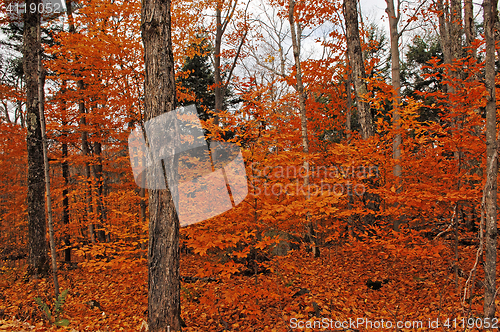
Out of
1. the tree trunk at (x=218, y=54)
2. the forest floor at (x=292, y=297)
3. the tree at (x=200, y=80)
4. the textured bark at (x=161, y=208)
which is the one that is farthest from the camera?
the tree at (x=200, y=80)

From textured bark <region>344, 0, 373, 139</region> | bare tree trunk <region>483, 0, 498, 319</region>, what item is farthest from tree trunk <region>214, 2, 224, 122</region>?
bare tree trunk <region>483, 0, 498, 319</region>

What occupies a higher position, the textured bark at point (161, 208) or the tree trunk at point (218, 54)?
the tree trunk at point (218, 54)

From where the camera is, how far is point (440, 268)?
18.9 ft

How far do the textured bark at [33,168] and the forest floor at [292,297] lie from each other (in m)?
0.66

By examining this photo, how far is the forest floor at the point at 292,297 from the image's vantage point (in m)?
4.09

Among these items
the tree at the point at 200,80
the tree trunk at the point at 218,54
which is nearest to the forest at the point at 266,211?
the tree trunk at the point at 218,54

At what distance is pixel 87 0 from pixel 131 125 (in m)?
3.75

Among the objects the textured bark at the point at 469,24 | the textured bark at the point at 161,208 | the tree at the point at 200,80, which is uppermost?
the tree at the point at 200,80

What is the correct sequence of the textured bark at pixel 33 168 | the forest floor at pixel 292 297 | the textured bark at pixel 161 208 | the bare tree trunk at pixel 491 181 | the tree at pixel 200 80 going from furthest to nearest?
the tree at pixel 200 80 < the textured bark at pixel 33 168 < the forest floor at pixel 292 297 < the textured bark at pixel 161 208 < the bare tree trunk at pixel 491 181

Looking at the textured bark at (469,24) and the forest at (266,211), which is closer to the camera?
the forest at (266,211)

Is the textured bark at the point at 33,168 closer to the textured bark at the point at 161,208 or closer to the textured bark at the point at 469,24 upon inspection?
the textured bark at the point at 161,208

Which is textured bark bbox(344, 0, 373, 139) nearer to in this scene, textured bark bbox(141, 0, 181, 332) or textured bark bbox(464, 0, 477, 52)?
textured bark bbox(464, 0, 477, 52)

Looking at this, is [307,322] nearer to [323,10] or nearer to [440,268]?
[440,268]

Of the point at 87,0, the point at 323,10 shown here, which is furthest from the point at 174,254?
the point at 323,10
